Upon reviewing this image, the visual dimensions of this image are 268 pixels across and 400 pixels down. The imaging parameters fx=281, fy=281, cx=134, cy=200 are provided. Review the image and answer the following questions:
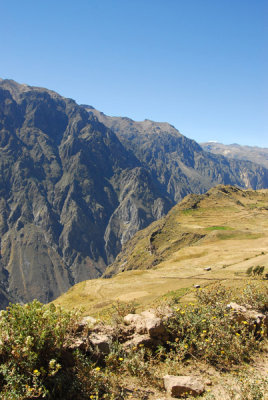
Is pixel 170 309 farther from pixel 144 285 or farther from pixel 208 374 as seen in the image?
pixel 144 285

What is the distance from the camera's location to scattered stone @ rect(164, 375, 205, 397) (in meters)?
7.17

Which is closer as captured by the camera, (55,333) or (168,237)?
(55,333)

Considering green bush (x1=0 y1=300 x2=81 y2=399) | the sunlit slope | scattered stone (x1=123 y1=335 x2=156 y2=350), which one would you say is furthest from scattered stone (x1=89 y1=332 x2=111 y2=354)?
the sunlit slope

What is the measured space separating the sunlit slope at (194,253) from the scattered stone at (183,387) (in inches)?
528

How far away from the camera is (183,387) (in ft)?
23.6

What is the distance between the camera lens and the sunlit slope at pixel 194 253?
103 ft

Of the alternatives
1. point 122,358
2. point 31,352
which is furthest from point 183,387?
point 31,352

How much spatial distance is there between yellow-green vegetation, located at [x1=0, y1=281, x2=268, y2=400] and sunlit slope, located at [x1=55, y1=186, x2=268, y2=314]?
1111cm

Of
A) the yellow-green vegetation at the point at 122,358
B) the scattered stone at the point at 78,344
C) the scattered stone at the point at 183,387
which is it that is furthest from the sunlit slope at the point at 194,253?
the scattered stone at the point at 78,344

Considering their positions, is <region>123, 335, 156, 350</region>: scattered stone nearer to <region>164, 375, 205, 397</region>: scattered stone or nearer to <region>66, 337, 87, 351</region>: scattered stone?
<region>66, 337, 87, 351</region>: scattered stone

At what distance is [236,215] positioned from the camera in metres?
94.7

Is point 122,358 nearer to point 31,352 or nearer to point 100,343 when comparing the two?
point 100,343

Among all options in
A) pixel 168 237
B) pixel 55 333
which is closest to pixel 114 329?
pixel 55 333

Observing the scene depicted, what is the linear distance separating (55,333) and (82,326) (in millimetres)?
1671
